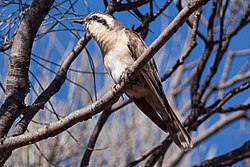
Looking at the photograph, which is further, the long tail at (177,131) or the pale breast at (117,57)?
the pale breast at (117,57)

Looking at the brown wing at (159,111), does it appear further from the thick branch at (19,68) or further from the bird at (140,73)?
the thick branch at (19,68)

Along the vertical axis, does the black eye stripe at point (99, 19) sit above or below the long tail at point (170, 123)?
above

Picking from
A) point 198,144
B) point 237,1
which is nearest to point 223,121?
point 198,144

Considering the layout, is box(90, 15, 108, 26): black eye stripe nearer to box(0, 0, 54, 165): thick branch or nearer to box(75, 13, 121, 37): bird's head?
box(75, 13, 121, 37): bird's head

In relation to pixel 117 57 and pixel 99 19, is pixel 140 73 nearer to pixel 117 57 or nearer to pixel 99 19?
pixel 117 57

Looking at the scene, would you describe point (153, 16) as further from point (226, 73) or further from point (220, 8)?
point (226, 73)

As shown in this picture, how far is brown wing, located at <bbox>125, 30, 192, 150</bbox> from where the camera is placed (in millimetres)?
3044

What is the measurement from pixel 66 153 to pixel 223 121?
6.60ft

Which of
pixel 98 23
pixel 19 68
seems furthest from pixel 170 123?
pixel 19 68

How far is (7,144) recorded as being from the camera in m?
2.14

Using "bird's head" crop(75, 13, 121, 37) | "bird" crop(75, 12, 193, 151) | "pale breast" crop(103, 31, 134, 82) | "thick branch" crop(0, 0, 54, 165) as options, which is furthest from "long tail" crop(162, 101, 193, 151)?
"thick branch" crop(0, 0, 54, 165)

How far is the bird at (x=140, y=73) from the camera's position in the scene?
10.1 ft

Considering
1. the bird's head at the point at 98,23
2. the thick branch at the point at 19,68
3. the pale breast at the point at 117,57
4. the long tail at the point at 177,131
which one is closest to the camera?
the thick branch at the point at 19,68

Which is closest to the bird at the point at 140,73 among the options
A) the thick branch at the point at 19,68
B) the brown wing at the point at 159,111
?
the brown wing at the point at 159,111
